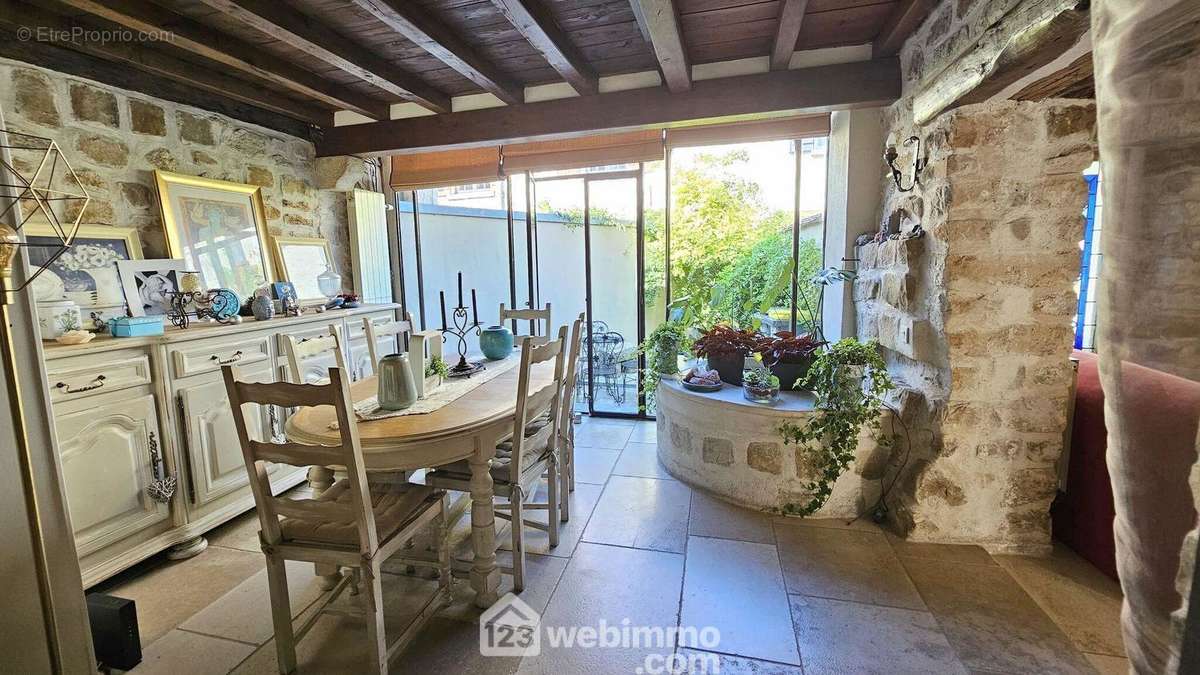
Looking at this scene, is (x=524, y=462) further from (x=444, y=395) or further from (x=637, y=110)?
(x=637, y=110)

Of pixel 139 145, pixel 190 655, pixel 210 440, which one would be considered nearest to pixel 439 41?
pixel 139 145

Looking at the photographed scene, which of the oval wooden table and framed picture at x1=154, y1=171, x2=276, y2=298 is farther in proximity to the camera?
framed picture at x1=154, y1=171, x2=276, y2=298

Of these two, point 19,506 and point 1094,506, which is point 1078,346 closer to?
point 1094,506

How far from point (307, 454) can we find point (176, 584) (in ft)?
4.38

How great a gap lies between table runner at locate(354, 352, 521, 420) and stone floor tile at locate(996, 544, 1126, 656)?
2347 mm

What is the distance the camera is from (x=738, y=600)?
1882 millimetres

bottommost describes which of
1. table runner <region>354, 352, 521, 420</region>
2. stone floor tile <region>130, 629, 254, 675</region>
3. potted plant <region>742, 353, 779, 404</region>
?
stone floor tile <region>130, 629, 254, 675</region>

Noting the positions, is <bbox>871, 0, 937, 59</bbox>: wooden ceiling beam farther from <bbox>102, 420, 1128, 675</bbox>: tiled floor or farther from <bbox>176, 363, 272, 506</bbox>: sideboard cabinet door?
<bbox>176, 363, 272, 506</bbox>: sideboard cabinet door

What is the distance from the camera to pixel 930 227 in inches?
82.5

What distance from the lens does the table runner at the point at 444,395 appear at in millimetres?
1809

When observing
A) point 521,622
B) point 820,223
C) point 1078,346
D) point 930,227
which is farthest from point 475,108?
point 1078,346

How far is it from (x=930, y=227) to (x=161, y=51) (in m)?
3.64

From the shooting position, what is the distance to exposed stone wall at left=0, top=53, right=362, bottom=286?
2.10 m

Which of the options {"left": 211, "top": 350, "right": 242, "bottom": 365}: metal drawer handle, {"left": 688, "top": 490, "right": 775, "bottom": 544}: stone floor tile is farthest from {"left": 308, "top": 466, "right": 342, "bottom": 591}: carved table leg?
{"left": 688, "top": 490, "right": 775, "bottom": 544}: stone floor tile
